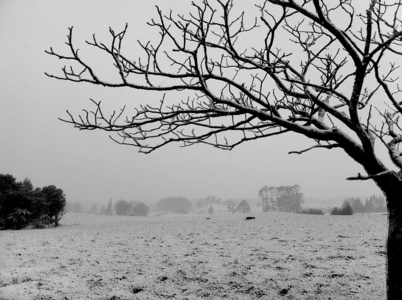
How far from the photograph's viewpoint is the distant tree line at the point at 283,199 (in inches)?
3986

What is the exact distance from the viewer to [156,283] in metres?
5.63

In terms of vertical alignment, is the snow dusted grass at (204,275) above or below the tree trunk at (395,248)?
below

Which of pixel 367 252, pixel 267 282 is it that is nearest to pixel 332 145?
pixel 267 282

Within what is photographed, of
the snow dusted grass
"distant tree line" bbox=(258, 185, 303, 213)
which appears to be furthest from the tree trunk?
"distant tree line" bbox=(258, 185, 303, 213)

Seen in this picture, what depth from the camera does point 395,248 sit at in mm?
3090

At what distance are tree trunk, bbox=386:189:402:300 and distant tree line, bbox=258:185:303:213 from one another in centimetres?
10090

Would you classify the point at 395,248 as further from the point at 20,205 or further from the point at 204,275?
the point at 20,205

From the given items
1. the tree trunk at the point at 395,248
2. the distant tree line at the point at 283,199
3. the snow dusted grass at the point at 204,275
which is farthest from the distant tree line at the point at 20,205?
the distant tree line at the point at 283,199

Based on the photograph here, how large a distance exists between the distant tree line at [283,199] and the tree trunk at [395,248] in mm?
100905

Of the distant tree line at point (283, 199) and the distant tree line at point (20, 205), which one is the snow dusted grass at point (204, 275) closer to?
the distant tree line at point (20, 205)

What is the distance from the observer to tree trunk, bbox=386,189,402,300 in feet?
9.97

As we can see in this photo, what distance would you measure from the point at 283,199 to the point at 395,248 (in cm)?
10905

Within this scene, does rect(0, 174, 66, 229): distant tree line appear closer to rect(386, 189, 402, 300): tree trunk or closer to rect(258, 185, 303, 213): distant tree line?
rect(386, 189, 402, 300): tree trunk

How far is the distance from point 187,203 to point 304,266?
157m
